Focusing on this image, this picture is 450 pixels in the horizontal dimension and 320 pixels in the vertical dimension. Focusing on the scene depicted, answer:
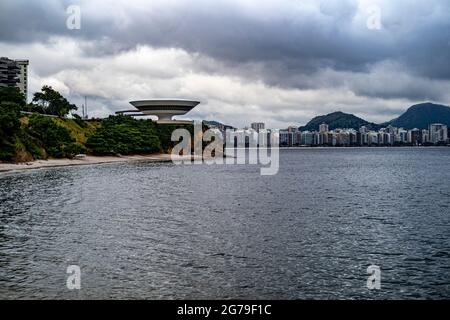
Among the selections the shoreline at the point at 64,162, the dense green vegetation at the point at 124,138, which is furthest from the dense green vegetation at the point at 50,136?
the dense green vegetation at the point at 124,138

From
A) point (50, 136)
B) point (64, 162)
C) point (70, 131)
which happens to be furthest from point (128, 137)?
point (64, 162)

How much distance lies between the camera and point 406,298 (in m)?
15.3

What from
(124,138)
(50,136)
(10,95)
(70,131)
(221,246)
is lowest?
(221,246)

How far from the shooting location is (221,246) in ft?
73.7

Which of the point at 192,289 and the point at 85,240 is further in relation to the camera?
the point at 85,240

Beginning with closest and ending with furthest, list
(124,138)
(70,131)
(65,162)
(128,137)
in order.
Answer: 1. (65,162)
2. (70,131)
3. (124,138)
4. (128,137)

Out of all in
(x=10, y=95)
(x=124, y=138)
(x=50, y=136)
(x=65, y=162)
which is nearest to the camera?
(x=65, y=162)

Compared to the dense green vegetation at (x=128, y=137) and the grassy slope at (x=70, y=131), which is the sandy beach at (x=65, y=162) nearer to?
the grassy slope at (x=70, y=131)

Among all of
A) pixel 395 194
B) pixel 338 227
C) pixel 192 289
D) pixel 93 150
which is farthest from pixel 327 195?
pixel 93 150

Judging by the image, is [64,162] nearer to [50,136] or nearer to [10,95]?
[50,136]

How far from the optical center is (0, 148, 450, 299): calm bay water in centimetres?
1617

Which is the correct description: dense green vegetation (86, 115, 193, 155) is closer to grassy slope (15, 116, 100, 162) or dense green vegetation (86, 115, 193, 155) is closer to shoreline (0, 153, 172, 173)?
shoreline (0, 153, 172, 173)
